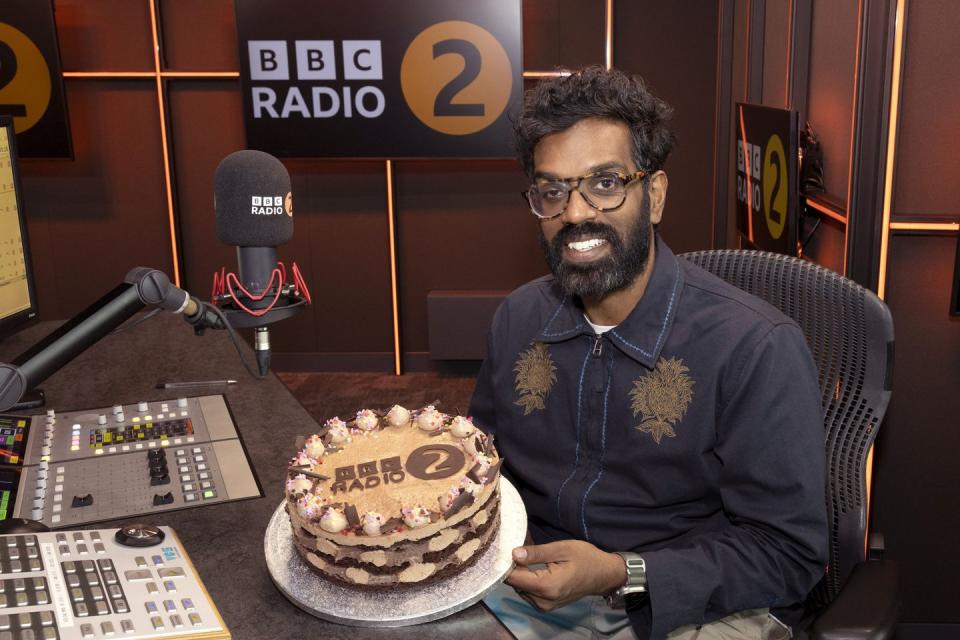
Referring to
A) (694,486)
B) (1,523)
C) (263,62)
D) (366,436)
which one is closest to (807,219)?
(694,486)

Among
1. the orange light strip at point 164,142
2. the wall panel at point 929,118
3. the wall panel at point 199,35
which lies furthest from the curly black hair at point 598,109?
the orange light strip at point 164,142

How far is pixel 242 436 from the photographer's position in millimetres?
1695

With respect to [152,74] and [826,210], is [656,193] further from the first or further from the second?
[152,74]

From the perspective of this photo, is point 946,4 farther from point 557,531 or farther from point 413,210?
point 413,210

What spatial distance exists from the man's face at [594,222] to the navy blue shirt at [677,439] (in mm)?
63

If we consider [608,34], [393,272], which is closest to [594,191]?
[608,34]

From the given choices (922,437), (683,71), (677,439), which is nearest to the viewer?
(677,439)

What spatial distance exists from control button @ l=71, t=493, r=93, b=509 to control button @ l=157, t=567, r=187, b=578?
33 centimetres

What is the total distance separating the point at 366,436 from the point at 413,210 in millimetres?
3489

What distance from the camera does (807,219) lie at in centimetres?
281

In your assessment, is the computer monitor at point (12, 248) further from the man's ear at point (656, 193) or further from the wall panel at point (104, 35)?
the wall panel at point (104, 35)

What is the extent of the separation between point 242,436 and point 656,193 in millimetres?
932

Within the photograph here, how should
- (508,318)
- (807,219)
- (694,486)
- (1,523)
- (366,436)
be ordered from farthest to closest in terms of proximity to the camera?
(807,219), (508,318), (694,486), (366,436), (1,523)

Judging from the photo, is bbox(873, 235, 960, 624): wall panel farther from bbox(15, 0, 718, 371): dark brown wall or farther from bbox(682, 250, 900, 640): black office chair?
bbox(15, 0, 718, 371): dark brown wall
